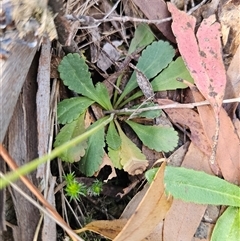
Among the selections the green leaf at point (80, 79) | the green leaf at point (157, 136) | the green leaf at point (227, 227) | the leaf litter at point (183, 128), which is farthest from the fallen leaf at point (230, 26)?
the green leaf at point (227, 227)

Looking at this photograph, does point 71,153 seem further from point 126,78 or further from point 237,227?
point 237,227

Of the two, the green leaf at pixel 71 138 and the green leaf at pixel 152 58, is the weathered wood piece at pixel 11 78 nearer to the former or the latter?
the green leaf at pixel 71 138

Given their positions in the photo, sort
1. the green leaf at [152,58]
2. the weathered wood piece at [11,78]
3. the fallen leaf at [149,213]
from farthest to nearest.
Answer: the green leaf at [152,58]
the fallen leaf at [149,213]
the weathered wood piece at [11,78]

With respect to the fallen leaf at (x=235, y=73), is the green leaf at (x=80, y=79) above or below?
above

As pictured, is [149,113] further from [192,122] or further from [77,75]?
[77,75]

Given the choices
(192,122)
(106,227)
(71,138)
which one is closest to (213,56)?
(192,122)

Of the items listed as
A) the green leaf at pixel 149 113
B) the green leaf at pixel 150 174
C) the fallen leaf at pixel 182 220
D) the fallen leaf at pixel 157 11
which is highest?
the fallen leaf at pixel 157 11

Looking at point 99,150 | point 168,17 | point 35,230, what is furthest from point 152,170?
point 168,17
